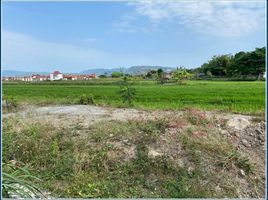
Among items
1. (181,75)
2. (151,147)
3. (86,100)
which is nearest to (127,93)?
(86,100)

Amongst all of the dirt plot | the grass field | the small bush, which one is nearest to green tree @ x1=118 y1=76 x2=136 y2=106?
the grass field

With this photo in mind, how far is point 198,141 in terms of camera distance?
2605mm

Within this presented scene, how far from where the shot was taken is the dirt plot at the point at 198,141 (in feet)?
7.50

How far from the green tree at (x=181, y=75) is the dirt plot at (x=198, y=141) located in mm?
391

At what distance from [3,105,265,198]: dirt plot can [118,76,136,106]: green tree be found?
0.29m

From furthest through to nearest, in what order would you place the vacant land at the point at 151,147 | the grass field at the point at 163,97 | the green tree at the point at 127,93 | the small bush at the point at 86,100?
the small bush at the point at 86,100
the green tree at the point at 127,93
the grass field at the point at 163,97
the vacant land at the point at 151,147

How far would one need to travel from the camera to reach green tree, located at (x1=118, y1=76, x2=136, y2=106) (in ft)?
11.5

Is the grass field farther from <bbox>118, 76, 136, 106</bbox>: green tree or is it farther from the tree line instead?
the tree line

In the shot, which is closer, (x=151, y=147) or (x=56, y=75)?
(x=56, y=75)

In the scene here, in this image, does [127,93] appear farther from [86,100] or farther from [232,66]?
[232,66]

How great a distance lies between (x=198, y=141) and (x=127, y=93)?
1302mm

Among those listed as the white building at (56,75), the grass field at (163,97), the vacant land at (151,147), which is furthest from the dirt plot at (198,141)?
the white building at (56,75)

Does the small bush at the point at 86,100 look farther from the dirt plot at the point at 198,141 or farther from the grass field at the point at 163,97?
the dirt plot at the point at 198,141

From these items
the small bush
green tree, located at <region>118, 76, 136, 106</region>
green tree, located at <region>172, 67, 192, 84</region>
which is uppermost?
green tree, located at <region>172, 67, 192, 84</region>
